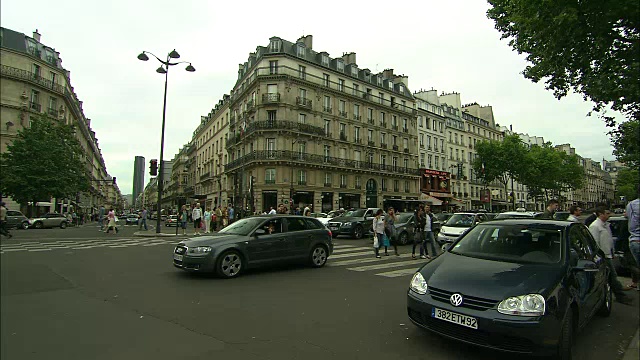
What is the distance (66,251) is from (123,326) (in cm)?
968

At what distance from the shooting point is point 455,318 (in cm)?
366

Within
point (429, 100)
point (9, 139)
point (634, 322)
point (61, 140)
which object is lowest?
point (634, 322)

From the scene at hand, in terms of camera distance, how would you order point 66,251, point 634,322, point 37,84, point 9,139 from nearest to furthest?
1. point 9,139
2. point 37,84
3. point 634,322
4. point 66,251

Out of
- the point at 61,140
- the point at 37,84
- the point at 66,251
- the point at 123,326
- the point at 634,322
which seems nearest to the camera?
the point at 37,84

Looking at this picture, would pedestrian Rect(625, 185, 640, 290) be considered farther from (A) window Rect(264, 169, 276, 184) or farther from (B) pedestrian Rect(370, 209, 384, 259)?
(A) window Rect(264, 169, 276, 184)

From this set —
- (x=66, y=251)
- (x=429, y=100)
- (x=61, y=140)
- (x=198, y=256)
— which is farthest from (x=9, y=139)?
(x=429, y=100)

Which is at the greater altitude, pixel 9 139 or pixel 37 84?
pixel 37 84

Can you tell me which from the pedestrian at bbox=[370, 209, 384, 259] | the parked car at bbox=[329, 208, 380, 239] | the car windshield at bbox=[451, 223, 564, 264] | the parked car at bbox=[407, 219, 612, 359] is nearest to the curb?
the parked car at bbox=[407, 219, 612, 359]

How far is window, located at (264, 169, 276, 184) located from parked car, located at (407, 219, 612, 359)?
114 ft

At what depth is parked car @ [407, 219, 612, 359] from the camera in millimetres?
3420

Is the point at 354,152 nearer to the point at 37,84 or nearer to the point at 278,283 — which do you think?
the point at 278,283

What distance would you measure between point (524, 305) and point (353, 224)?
1535 centimetres

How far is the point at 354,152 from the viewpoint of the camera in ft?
151

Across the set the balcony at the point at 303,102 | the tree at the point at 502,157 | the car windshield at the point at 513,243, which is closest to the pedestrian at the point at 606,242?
the car windshield at the point at 513,243
